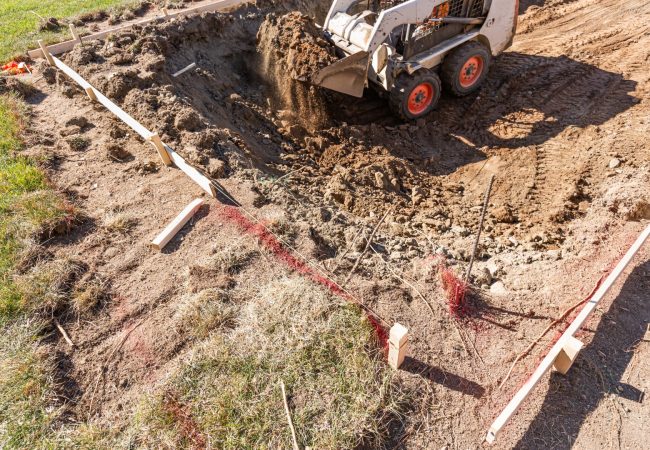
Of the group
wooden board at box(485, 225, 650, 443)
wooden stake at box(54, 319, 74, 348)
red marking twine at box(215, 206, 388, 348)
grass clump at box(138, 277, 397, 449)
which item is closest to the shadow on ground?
wooden board at box(485, 225, 650, 443)

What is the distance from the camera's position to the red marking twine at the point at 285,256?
3521 millimetres

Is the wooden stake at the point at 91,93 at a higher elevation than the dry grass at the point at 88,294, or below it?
higher

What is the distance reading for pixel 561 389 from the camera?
3316mm

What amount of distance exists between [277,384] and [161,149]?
3.47m

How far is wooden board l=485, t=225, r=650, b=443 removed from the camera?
2.86 metres

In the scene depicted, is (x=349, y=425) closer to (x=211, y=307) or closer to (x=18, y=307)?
(x=211, y=307)

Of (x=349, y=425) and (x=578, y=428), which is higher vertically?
(x=349, y=425)

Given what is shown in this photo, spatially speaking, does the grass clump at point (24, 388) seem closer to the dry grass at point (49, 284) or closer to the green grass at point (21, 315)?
the green grass at point (21, 315)

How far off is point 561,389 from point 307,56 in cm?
597

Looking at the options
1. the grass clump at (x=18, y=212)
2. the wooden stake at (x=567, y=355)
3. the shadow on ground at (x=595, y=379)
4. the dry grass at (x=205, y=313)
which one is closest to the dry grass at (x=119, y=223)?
the grass clump at (x=18, y=212)

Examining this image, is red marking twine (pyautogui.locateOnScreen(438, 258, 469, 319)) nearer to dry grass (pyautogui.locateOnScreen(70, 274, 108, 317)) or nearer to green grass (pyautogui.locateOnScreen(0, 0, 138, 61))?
dry grass (pyautogui.locateOnScreen(70, 274, 108, 317))

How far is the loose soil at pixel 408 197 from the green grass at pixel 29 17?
8.24 ft

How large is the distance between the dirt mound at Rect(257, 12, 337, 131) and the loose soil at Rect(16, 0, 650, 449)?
0.13ft

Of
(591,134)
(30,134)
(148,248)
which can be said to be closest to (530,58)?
(591,134)
